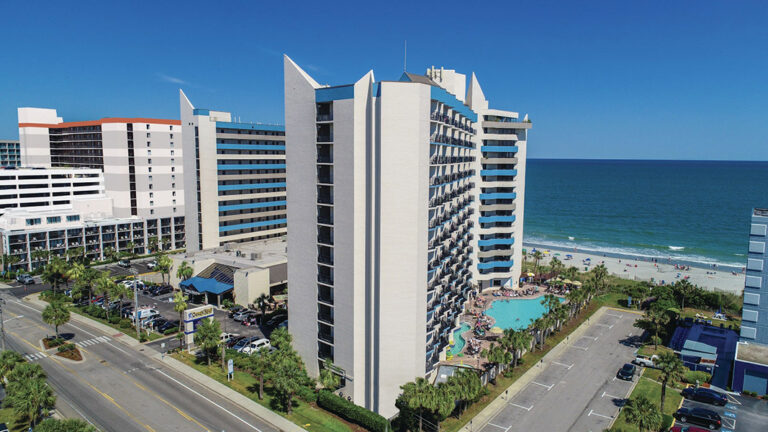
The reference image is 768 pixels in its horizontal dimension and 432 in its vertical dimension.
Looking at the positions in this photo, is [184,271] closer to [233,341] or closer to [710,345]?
[233,341]

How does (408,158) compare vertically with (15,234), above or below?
above

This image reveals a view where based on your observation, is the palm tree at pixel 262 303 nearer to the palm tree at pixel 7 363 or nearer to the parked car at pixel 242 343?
the parked car at pixel 242 343

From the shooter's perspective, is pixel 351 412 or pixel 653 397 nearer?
pixel 351 412

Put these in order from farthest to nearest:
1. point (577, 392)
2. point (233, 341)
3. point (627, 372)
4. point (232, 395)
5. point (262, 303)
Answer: point (262, 303) → point (233, 341) → point (627, 372) → point (577, 392) → point (232, 395)

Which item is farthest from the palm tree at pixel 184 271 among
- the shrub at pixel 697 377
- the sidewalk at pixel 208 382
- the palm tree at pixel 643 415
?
the shrub at pixel 697 377

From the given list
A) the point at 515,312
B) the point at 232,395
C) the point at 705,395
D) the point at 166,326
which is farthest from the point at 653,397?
the point at 166,326

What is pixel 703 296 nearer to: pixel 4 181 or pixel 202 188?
pixel 202 188

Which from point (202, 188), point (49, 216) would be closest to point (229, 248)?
point (202, 188)
